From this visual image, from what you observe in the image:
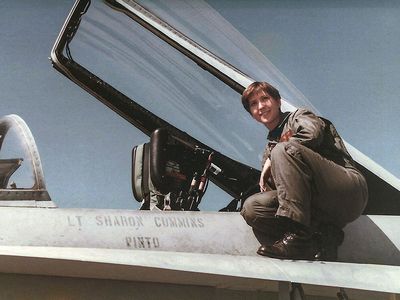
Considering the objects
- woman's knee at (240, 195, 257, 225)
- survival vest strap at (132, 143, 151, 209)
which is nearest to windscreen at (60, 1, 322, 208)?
survival vest strap at (132, 143, 151, 209)

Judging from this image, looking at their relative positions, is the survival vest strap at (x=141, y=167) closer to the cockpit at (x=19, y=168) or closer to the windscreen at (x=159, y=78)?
the windscreen at (x=159, y=78)

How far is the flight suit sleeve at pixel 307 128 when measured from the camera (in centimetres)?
167

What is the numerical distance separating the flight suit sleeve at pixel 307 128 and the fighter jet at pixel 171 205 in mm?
152

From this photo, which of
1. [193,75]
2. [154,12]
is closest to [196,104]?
[193,75]

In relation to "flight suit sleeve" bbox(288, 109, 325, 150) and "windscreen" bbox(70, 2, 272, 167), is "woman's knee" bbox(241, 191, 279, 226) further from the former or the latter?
"windscreen" bbox(70, 2, 272, 167)

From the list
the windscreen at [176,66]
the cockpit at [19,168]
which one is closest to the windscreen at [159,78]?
the windscreen at [176,66]

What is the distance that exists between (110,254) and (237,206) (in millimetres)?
562

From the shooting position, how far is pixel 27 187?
1714mm

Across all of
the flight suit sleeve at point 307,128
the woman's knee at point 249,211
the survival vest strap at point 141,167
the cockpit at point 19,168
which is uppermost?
the flight suit sleeve at point 307,128

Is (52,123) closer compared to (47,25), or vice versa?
(52,123)

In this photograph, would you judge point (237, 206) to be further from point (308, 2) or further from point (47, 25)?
point (47, 25)

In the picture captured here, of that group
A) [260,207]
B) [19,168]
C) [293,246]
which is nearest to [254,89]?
[260,207]

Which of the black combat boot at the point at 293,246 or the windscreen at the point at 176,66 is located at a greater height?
the windscreen at the point at 176,66

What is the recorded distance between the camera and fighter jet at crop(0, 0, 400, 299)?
1.53 metres
